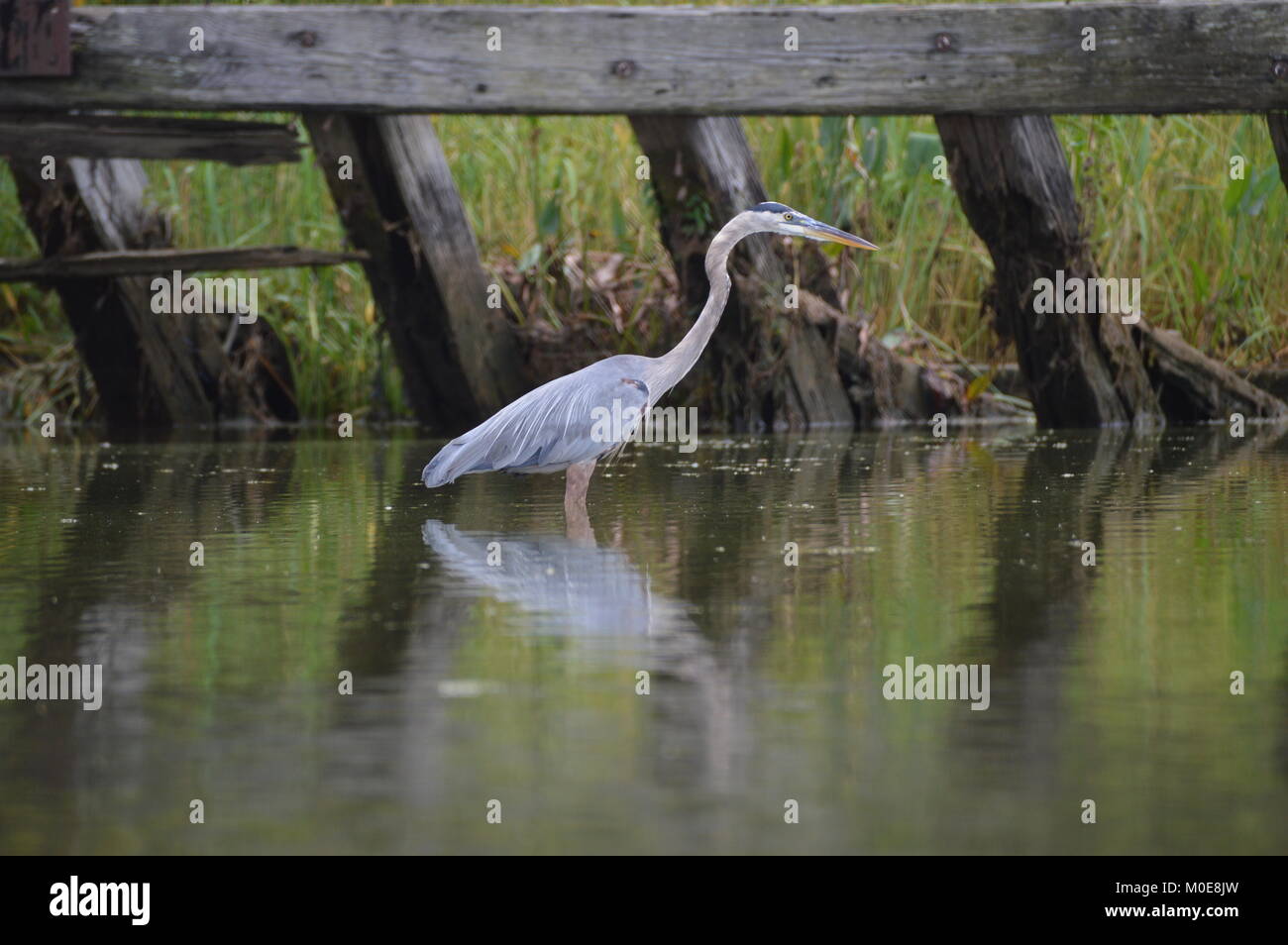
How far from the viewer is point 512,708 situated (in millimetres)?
3146

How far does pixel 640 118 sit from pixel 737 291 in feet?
3.44

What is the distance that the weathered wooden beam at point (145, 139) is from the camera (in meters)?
8.72

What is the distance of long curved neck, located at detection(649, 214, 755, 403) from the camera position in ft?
22.7

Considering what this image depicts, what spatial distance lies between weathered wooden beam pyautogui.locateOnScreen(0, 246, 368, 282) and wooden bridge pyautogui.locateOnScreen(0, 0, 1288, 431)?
12mm

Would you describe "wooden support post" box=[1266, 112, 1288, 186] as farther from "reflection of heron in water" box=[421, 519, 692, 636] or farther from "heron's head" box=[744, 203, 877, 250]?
"reflection of heron in water" box=[421, 519, 692, 636]

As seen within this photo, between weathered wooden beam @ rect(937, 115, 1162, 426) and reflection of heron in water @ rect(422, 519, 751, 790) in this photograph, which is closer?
reflection of heron in water @ rect(422, 519, 751, 790)

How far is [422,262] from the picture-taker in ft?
31.6

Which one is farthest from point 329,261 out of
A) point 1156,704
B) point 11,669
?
point 1156,704

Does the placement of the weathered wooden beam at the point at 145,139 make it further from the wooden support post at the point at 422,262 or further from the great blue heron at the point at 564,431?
the great blue heron at the point at 564,431

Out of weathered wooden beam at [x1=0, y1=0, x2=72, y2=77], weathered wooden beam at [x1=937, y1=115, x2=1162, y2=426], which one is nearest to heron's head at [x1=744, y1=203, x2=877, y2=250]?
weathered wooden beam at [x1=937, y1=115, x2=1162, y2=426]

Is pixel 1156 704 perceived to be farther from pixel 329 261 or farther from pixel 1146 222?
pixel 1146 222

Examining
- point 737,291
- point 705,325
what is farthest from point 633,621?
point 737,291

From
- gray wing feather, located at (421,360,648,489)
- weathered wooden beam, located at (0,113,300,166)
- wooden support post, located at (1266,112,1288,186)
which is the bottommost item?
gray wing feather, located at (421,360,648,489)
